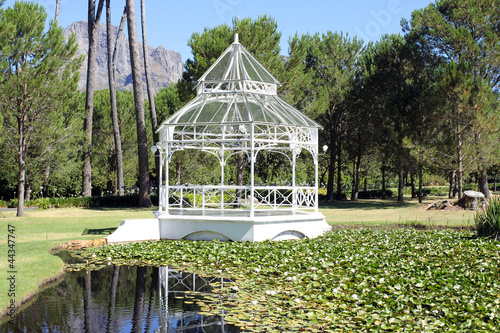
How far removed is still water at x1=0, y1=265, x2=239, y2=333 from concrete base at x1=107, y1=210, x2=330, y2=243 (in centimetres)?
325

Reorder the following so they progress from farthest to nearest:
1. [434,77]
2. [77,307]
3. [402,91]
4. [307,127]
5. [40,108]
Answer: [402,91] < [434,77] < [40,108] < [307,127] < [77,307]

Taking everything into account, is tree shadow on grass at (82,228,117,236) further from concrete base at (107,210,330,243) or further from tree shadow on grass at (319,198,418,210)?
tree shadow on grass at (319,198,418,210)

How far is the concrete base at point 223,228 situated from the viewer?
13.8 metres

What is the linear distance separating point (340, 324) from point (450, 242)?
23.7 ft

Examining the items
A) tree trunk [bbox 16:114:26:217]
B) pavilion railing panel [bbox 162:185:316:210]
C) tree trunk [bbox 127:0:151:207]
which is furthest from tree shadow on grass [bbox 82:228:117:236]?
tree trunk [bbox 127:0:151:207]

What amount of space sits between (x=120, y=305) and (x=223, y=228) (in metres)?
5.88

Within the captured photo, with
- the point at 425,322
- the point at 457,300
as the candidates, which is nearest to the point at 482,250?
the point at 457,300

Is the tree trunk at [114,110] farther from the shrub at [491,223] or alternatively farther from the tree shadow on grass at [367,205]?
the shrub at [491,223]

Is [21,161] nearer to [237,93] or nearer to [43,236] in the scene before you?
[43,236]

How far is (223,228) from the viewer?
14.0 m

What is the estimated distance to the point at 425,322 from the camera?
21.2 ft

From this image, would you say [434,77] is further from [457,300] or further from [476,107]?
[457,300]

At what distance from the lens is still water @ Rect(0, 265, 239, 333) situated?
7078 millimetres

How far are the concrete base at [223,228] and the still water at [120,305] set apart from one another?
3.25 m
